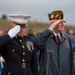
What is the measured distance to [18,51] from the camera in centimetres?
766

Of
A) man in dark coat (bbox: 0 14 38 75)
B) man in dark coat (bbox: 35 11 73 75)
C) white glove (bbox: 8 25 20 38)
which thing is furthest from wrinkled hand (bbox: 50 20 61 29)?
white glove (bbox: 8 25 20 38)

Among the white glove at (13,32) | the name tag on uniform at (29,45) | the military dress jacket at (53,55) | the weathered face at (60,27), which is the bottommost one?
the military dress jacket at (53,55)

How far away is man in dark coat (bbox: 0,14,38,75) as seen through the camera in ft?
24.8

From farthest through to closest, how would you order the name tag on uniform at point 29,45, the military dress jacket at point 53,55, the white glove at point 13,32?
the military dress jacket at point 53,55 → the name tag on uniform at point 29,45 → the white glove at point 13,32

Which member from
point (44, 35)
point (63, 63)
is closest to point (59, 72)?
point (63, 63)

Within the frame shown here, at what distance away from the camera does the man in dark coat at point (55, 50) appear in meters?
8.28

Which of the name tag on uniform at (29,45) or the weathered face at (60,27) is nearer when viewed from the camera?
the name tag on uniform at (29,45)

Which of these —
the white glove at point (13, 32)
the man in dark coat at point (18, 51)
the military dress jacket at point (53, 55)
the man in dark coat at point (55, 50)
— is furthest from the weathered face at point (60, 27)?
the white glove at point (13, 32)

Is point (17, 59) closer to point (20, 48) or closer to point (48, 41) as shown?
point (20, 48)

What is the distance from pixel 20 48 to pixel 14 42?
150 millimetres

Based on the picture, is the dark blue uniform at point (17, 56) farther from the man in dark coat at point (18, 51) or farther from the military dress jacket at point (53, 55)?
the military dress jacket at point (53, 55)

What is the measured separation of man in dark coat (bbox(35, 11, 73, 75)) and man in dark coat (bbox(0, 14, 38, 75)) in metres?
0.47

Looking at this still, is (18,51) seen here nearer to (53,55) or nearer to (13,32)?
(13,32)

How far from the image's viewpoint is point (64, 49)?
8406 millimetres
